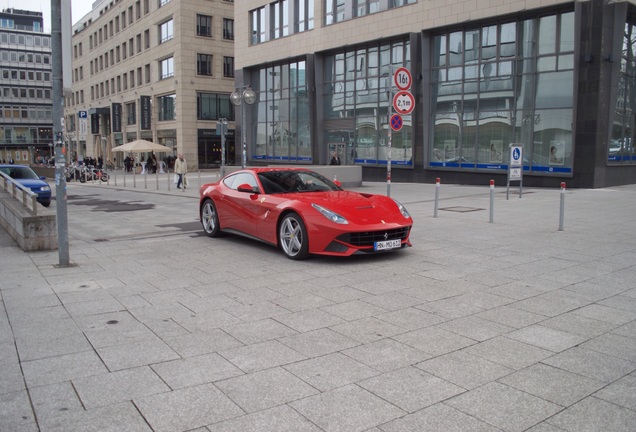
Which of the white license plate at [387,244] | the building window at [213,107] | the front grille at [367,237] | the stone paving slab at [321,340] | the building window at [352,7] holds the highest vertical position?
the building window at [352,7]

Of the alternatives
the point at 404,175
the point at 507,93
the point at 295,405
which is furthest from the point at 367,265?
the point at 404,175

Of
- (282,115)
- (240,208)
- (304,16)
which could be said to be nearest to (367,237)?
(240,208)

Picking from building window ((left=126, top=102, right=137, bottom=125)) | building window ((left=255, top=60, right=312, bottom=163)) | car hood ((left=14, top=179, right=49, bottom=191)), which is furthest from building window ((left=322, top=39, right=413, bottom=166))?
building window ((left=126, top=102, right=137, bottom=125))

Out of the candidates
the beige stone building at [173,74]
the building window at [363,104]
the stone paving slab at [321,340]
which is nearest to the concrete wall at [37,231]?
the stone paving slab at [321,340]

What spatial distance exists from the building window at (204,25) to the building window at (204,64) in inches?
80.4

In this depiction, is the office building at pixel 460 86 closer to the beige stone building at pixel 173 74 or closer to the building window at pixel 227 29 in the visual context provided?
the beige stone building at pixel 173 74

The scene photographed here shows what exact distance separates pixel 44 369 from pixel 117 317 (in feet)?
4.49

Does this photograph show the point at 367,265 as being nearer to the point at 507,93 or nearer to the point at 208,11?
the point at 507,93

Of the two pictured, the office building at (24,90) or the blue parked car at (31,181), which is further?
the office building at (24,90)

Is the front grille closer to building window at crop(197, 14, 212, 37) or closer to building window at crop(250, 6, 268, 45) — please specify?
building window at crop(250, 6, 268, 45)

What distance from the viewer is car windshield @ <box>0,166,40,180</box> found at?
19.5 metres

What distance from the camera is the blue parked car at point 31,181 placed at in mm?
18344

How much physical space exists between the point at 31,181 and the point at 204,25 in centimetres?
3782

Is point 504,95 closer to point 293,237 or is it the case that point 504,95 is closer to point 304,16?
point 304,16
